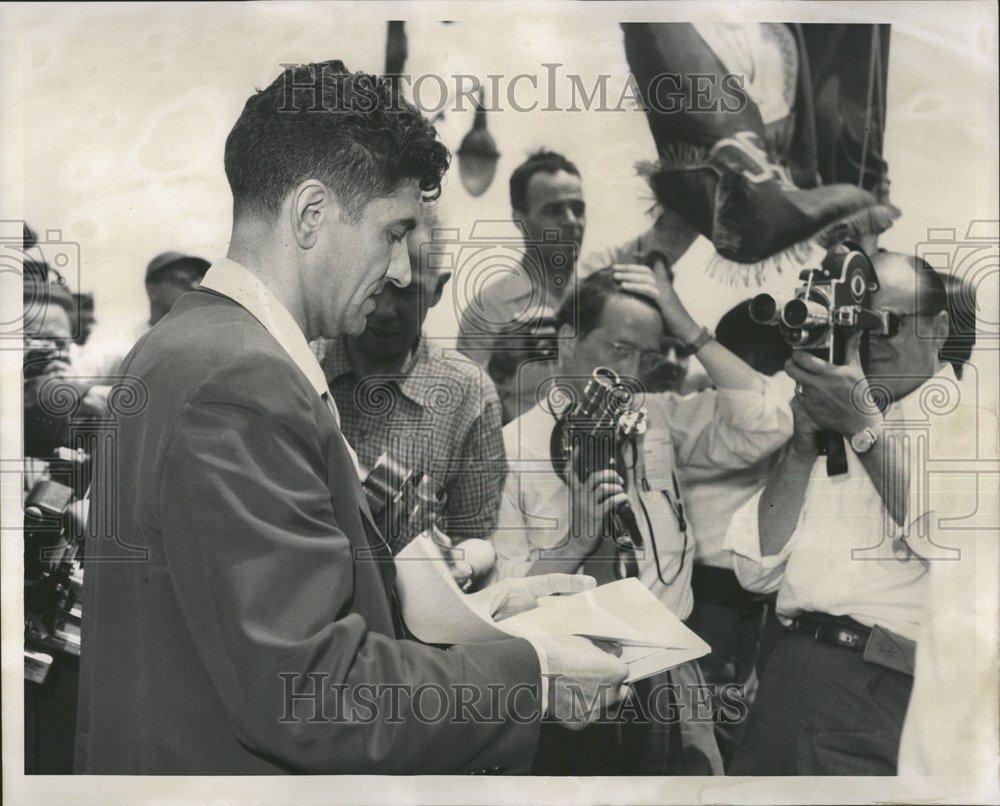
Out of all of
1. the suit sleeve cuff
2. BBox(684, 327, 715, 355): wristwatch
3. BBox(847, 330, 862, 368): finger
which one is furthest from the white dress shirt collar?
BBox(847, 330, 862, 368): finger

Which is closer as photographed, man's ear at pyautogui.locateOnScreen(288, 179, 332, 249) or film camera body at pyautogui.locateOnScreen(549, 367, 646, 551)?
man's ear at pyautogui.locateOnScreen(288, 179, 332, 249)

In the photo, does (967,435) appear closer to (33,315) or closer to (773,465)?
(773,465)

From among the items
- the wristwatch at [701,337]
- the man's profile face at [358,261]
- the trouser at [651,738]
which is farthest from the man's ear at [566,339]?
the trouser at [651,738]

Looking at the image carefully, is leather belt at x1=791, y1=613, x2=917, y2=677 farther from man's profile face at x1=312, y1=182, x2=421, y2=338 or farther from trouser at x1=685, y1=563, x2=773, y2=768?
man's profile face at x1=312, y1=182, x2=421, y2=338

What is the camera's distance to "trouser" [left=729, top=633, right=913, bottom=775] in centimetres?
212

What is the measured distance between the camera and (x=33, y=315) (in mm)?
2119

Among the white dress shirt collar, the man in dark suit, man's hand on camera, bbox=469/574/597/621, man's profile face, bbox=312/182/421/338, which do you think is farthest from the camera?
man's hand on camera, bbox=469/574/597/621

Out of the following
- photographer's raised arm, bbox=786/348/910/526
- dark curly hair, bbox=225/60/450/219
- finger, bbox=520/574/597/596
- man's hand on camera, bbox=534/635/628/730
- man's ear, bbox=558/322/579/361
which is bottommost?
man's hand on camera, bbox=534/635/628/730

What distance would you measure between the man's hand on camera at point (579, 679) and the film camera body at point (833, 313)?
2.06ft

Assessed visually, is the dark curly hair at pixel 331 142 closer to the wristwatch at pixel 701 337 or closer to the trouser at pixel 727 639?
the wristwatch at pixel 701 337

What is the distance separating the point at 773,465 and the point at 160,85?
1527mm

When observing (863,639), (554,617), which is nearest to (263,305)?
(554,617)

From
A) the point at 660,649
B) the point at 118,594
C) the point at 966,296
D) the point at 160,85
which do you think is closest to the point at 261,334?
the point at 118,594

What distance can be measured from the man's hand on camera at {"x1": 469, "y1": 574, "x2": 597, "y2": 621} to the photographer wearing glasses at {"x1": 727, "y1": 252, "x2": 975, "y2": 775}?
0.35 m
